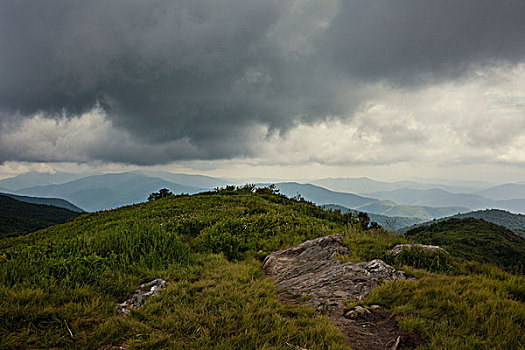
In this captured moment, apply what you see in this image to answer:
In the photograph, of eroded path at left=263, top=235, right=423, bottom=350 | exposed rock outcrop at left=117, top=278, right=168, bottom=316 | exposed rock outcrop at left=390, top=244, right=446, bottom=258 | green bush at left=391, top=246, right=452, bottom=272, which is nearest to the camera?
eroded path at left=263, top=235, right=423, bottom=350

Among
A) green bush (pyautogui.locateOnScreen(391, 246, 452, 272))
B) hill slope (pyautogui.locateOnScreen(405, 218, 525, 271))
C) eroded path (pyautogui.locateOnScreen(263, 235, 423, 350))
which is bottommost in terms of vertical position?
hill slope (pyautogui.locateOnScreen(405, 218, 525, 271))

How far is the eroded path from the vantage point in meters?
4.30

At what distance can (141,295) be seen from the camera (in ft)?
17.8

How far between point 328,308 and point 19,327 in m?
5.14

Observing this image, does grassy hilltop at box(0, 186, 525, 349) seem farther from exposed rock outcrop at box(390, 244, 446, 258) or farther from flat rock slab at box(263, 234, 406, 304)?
flat rock slab at box(263, 234, 406, 304)

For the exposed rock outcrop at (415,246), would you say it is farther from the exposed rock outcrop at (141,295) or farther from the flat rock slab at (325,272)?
the exposed rock outcrop at (141,295)

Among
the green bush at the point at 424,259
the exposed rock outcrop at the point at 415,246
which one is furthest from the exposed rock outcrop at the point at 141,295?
the exposed rock outcrop at the point at 415,246

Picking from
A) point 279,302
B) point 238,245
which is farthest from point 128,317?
point 238,245

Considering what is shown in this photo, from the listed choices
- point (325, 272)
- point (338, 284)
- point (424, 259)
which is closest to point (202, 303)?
point (338, 284)

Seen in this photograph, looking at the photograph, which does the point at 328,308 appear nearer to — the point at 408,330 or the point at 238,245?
the point at 408,330

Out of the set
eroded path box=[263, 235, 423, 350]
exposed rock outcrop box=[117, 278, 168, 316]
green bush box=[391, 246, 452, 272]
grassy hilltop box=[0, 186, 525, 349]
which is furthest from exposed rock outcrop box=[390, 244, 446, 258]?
exposed rock outcrop box=[117, 278, 168, 316]

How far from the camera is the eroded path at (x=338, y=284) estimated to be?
430 cm

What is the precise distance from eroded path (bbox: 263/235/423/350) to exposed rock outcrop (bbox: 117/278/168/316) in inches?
108

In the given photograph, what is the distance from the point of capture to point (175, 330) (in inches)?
167
